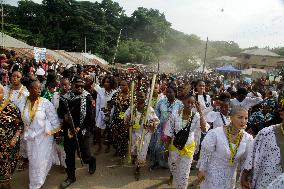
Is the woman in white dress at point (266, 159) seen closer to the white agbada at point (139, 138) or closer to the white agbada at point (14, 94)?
the white agbada at point (139, 138)

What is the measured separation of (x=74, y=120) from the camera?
596 cm

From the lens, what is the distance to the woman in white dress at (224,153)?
13.4ft

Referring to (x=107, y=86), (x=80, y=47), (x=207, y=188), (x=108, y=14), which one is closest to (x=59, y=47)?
(x=80, y=47)

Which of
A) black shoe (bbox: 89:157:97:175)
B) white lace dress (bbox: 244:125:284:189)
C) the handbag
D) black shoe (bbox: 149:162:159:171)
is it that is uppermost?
white lace dress (bbox: 244:125:284:189)

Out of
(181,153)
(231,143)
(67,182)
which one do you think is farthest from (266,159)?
(67,182)

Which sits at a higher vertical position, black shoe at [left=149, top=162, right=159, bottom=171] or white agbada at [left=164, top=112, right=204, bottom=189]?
white agbada at [left=164, top=112, right=204, bottom=189]

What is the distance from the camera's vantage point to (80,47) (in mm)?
58344

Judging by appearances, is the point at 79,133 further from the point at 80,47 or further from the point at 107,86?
the point at 80,47

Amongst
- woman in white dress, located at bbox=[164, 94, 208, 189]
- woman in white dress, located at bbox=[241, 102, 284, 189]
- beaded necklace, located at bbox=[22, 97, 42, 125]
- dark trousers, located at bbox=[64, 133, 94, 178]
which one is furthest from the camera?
dark trousers, located at bbox=[64, 133, 94, 178]

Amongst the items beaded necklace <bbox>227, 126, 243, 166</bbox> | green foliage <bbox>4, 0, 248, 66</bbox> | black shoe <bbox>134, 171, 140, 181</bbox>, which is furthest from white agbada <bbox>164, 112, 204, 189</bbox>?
green foliage <bbox>4, 0, 248, 66</bbox>

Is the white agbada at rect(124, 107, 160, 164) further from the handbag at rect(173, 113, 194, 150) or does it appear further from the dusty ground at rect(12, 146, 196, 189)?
the handbag at rect(173, 113, 194, 150)

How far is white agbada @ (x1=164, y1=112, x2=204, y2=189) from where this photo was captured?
5609mm

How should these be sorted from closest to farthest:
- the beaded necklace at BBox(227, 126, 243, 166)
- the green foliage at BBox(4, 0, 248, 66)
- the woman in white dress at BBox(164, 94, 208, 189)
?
the beaded necklace at BBox(227, 126, 243, 166) < the woman in white dress at BBox(164, 94, 208, 189) < the green foliage at BBox(4, 0, 248, 66)

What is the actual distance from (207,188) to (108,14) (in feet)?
249
